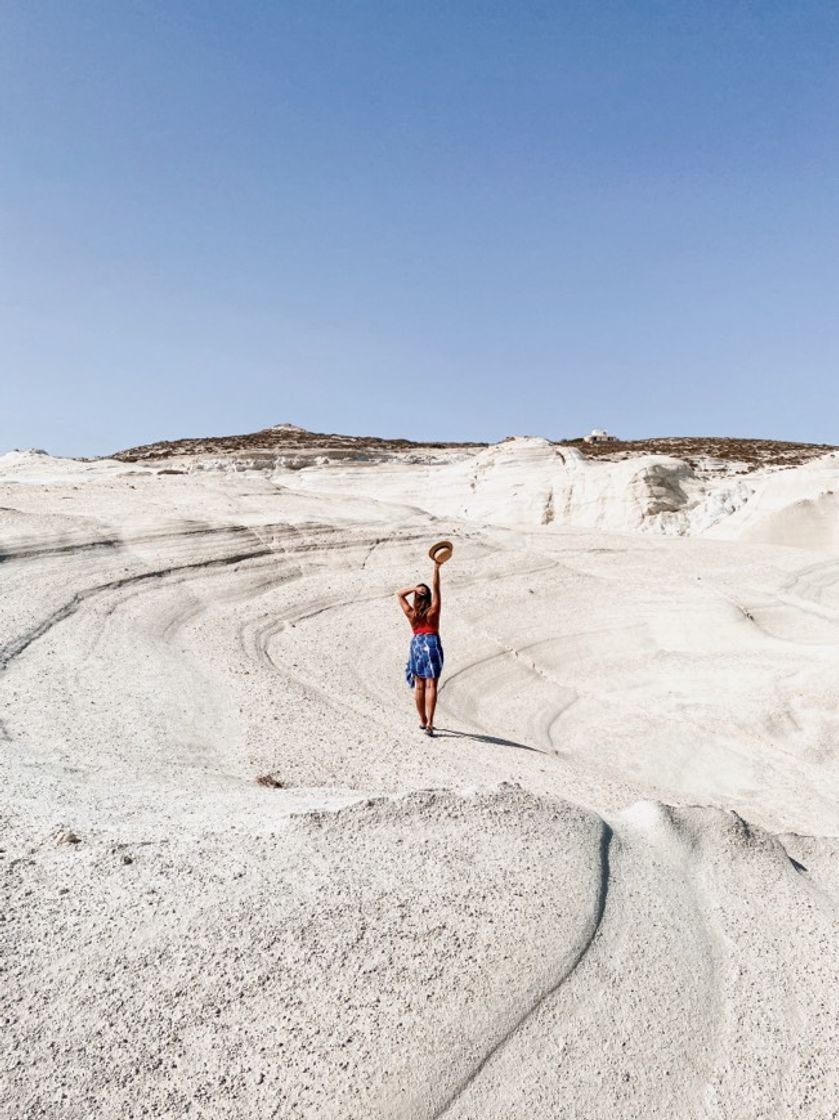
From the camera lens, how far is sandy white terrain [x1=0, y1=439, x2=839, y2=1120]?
231cm

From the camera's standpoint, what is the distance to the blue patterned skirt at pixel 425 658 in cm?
711

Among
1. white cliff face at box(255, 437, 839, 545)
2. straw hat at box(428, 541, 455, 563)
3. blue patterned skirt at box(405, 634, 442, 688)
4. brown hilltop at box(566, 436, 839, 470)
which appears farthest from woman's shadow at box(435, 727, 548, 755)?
brown hilltop at box(566, 436, 839, 470)

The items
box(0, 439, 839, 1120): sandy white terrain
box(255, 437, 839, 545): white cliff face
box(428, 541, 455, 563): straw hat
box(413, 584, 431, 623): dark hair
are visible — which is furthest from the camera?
box(255, 437, 839, 545): white cliff face

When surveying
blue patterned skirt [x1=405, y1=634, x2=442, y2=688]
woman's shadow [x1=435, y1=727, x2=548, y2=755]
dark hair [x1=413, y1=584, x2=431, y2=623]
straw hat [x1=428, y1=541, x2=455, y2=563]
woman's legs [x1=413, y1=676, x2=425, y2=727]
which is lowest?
woman's shadow [x1=435, y1=727, x2=548, y2=755]

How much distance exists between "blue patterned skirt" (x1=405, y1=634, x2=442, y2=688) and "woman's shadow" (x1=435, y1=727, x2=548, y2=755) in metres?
0.53

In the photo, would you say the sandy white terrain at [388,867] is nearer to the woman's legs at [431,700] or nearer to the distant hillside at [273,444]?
the woman's legs at [431,700]

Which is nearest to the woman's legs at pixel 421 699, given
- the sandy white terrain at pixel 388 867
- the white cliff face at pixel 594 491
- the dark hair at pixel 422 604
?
the sandy white terrain at pixel 388 867

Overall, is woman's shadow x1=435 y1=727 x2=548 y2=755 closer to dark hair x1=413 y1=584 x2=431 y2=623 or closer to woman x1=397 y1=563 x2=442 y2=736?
woman x1=397 y1=563 x2=442 y2=736

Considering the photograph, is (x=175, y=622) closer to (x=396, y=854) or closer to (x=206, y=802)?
(x=206, y=802)

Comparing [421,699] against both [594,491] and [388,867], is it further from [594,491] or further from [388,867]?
[594,491]

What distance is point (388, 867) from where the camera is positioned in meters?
3.15

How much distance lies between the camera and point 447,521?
14.9 meters

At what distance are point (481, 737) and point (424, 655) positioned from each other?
3.14 feet

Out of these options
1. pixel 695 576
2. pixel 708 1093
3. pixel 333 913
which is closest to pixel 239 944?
pixel 333 913
